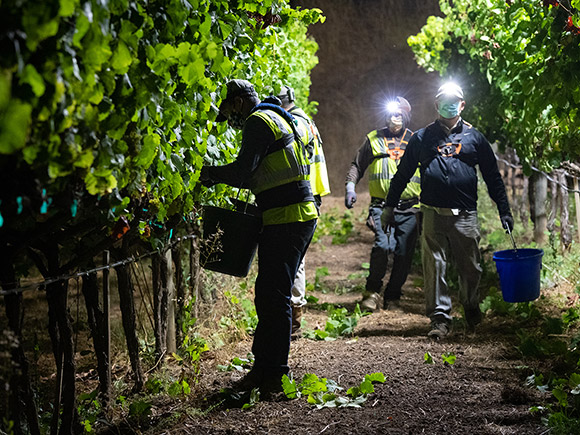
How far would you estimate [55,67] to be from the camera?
1.52 metres

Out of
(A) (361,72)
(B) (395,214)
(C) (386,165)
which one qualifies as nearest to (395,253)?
(B) (395,214)

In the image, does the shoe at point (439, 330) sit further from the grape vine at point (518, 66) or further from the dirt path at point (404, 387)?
the grape vine at point (518, 66)

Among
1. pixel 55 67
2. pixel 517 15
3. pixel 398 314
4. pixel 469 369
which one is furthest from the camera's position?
pixel 398 314

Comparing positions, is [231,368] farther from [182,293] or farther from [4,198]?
[4,198]

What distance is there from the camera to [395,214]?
6418mm

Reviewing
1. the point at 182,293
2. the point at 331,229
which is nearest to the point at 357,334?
the point at 182,293

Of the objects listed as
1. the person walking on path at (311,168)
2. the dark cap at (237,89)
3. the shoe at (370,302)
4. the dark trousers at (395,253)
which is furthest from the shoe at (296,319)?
the dark cap at (237,89)

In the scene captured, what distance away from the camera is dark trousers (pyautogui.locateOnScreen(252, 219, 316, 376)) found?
362 centimetres

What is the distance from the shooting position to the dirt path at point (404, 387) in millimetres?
3180

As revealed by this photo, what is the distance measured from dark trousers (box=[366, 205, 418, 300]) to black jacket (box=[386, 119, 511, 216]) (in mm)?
1264

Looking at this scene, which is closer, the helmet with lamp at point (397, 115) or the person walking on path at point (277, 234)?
the person walking on path at point (277, 234)

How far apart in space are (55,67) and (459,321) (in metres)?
4.51

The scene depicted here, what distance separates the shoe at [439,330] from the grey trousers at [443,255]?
0.04 meters

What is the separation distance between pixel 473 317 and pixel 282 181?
95.8 inches
